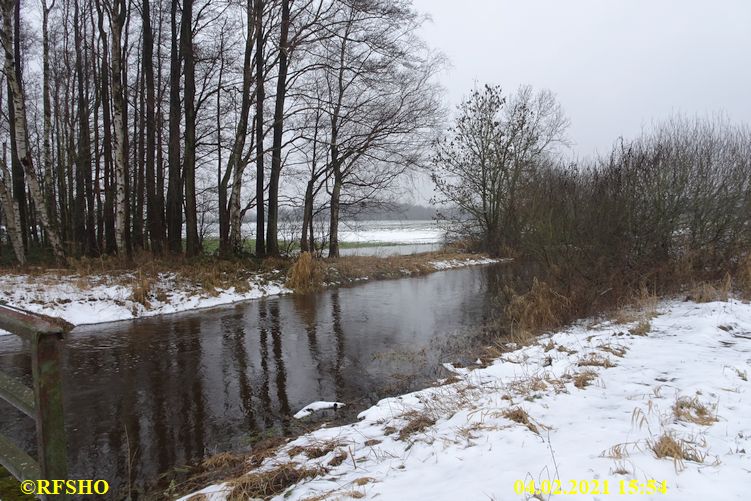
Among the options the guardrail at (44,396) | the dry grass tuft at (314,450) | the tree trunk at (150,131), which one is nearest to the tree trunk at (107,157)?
the tree trunk at (150,131)

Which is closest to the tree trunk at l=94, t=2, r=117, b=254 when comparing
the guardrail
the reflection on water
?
the reflection on water

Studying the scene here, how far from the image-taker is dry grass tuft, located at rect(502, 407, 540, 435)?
3695mm

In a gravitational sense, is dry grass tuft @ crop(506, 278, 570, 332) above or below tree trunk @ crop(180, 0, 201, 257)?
below

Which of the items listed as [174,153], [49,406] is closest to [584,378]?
[49,406]

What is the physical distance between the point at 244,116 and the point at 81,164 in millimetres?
9273

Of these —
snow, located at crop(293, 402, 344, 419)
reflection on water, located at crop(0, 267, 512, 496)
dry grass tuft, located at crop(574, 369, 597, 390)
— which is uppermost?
dry grass tuft, located at crop(574, 369, 597, 390)

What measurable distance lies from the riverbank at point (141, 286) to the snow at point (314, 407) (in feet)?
21.6

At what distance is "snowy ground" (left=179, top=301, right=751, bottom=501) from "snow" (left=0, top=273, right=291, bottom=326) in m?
7.86

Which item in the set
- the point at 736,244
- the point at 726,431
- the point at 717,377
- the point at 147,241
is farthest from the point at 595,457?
the point at 147,241

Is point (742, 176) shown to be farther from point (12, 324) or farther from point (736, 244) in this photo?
point (12, 324)

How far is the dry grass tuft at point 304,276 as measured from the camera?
47.0 feet

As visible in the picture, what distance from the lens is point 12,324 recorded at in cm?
237

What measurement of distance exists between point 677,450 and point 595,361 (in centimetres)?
252

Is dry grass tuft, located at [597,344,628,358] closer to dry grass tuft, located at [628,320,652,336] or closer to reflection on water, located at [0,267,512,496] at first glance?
dry grass tuft, located at [628,320,652,336]
